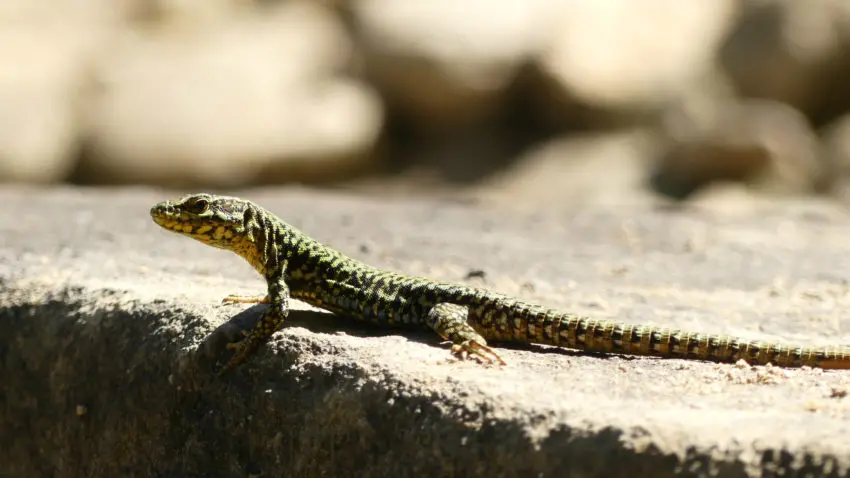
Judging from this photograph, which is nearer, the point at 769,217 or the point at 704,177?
the point at 769,217

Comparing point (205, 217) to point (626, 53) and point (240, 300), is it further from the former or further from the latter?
point (626, 53)

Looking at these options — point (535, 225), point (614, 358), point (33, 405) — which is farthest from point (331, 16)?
point (614, 358)

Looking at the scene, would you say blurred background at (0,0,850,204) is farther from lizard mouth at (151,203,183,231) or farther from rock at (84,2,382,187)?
lizard mouth at (151,203,183,231)

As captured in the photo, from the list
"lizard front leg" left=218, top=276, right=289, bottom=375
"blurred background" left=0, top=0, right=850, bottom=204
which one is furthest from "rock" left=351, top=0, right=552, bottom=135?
"lizard front leg" left=218, top=276, right=289, bottom=375

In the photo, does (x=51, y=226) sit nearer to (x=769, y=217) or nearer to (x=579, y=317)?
(x=579, y=317)

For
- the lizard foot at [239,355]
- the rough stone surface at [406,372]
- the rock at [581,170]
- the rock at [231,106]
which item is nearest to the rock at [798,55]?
the rock at [581,170]
